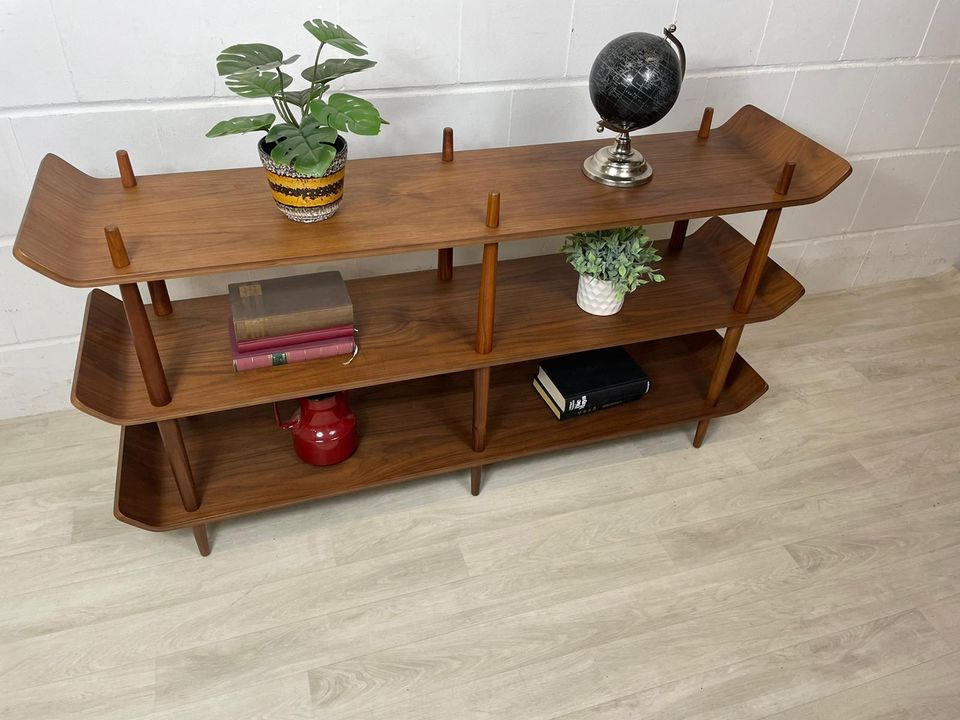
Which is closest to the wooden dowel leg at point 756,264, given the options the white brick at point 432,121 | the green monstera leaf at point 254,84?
the white brick at point 432,121

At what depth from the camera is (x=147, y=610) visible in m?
1.65

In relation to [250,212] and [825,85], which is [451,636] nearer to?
[250,212]

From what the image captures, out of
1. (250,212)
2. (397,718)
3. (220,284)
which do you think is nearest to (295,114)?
(250,212)

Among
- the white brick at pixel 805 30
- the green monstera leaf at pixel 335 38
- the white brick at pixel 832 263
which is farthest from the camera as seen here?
the white brick at pixel 832 263

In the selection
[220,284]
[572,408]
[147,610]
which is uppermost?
[220,284]

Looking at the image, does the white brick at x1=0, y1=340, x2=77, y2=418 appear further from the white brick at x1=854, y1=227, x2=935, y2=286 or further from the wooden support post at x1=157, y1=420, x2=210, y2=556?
the white brick at x1=854, y1=227, x2=935, y2=286

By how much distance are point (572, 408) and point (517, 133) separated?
2.48ft

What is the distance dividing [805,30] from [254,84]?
1.62 meters

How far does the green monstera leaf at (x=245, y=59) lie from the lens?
132 centimetres

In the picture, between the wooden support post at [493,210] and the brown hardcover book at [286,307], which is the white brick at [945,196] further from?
the brown hardcover book at [286,307]

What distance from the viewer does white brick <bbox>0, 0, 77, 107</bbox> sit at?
1.53m

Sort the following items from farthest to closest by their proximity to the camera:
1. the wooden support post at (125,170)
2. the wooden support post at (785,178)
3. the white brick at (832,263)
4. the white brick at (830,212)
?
the white brick at (832,263), the white brick at (830,212), the wooden support post at (785,178), the wooden support post at (125,170)

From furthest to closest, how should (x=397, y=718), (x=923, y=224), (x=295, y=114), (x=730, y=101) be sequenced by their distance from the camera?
(x=923, y=224)
(x=730, y=101)
(x=295, y=114)
(x=397, y=718)

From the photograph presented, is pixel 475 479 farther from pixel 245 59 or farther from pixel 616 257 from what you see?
pixel 245 59
